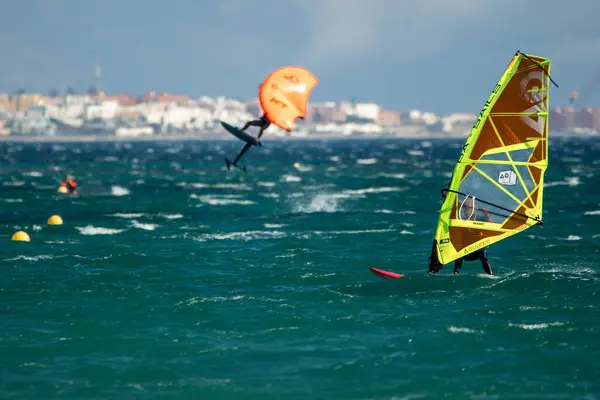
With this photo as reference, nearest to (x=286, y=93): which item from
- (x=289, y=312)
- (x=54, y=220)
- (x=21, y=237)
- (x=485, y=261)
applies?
(x=485, y=261)

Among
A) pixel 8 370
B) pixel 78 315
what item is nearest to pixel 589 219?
pixel 78 315

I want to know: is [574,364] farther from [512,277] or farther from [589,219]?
[589,219]

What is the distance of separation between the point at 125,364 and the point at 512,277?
14.4 meters

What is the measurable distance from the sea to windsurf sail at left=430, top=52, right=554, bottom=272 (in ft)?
7.43

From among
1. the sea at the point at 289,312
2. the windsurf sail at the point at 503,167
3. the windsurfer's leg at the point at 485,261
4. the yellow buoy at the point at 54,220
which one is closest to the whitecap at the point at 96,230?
the sea at the point at 289,312

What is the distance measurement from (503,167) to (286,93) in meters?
11.0

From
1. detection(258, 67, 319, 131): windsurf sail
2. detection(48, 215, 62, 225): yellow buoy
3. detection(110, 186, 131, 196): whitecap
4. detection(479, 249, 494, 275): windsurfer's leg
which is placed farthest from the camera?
detection(110, 186, 131, 196): whitecap

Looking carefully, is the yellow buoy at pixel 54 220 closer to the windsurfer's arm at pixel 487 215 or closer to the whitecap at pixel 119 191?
the whitecap at pixel 119 191

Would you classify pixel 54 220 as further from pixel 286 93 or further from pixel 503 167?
pixel 503 167

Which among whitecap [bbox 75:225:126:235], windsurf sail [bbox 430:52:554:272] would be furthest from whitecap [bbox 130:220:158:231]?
windsurf sail [bbox 430:52:554:272]

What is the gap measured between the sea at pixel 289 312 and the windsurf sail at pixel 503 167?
227cm

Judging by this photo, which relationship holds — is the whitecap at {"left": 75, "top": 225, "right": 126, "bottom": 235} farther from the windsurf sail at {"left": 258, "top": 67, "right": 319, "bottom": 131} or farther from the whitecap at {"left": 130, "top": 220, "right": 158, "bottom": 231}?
the windsurf sail at {"left": 258, "top": 67, "right": 319, "bottom": 131}

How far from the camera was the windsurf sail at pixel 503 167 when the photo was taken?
23828 millimetres

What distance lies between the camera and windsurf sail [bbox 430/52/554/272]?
78.2 feet
